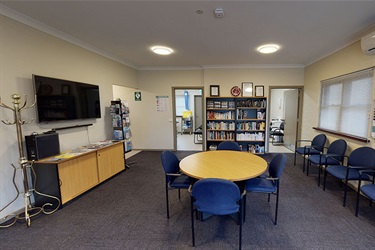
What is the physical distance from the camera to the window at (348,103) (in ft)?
9.75

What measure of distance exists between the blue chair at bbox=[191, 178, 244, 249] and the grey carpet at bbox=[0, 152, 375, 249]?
0.49 meters

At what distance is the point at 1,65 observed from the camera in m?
2.23

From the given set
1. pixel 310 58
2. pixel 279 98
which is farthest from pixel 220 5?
pixel 279 98

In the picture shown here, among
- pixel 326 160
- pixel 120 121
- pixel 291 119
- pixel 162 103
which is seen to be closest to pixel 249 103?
pixel 291 119

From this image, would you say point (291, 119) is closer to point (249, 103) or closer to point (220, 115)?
point (249, 103)

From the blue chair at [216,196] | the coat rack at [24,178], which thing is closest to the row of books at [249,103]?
the blue chair at [216,196]

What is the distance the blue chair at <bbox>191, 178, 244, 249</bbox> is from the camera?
1613 mm

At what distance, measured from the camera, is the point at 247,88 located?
5.24m

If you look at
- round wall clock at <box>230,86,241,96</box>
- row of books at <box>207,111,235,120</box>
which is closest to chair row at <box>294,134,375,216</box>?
row of books at <box>207,111,235,120</box>

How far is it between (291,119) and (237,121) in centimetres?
189

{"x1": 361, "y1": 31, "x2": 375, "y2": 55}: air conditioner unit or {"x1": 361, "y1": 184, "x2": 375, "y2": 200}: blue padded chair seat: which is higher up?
{"x1": 361, "y1": 31, "x2": 375, "y2": 55}: air conditioner unit

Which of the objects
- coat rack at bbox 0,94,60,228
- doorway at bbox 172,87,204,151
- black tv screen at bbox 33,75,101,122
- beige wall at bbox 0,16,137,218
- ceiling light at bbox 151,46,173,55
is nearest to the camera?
coat rack at bbox 0,94,60,228

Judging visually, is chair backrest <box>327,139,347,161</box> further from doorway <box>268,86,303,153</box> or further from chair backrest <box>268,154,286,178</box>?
doorway <box>268,86,303,153</box>

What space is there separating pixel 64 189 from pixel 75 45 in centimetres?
254
